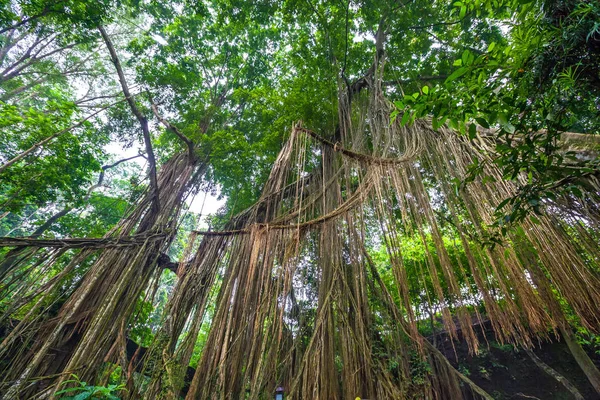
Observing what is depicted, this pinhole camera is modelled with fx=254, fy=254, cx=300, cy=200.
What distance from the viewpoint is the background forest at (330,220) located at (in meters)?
0.91

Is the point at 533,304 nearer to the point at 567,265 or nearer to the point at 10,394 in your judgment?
the point at 567,265

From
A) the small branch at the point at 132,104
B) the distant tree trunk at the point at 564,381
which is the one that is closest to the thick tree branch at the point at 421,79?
the small branch at the point at 132,104

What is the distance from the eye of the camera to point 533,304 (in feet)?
3.60

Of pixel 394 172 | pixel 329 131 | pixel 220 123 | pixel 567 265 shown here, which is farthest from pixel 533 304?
pixel 220 123

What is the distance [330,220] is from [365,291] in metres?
0.55

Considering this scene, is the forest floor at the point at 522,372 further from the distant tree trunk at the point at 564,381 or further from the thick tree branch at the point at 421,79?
the thick tree branch at the point at 421,79

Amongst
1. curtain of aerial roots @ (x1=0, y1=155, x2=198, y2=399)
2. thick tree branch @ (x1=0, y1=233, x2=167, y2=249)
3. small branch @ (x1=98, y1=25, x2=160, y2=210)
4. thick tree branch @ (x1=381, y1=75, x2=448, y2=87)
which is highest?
thick tree branch @ (x1=381, y1=75, x2=448, y2=87)

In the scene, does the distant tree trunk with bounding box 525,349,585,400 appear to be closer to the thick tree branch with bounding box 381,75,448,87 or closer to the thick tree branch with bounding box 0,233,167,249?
the thick tree branch with bounding box 381,75,448,87

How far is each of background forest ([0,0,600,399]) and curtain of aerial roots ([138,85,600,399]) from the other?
0.01 meters

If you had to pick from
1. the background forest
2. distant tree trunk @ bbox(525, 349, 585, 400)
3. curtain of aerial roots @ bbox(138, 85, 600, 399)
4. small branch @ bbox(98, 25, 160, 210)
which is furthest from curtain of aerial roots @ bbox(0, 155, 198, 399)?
distant tree trunk @ bbox(525, 349, 585, 400)

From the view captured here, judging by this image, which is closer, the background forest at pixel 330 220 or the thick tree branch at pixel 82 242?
the background forest at pixel 330 220

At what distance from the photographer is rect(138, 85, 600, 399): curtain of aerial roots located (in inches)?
44.9

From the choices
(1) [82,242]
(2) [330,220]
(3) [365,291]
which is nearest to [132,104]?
(1) [82,242]

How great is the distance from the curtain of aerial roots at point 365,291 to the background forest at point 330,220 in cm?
1
